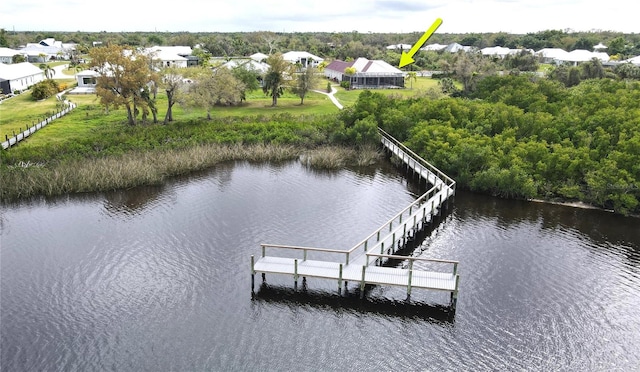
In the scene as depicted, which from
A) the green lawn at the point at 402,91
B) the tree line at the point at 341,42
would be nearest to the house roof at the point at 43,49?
the tree line at the point at 341,42

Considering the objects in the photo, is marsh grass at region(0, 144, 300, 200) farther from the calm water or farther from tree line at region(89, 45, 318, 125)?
tree line at region(89, 45, 318, 125)

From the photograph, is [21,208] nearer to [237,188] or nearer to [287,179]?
[237,188]

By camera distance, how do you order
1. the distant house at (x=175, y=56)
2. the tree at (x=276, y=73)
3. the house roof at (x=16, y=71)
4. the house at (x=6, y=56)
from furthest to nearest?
the house at (x=6, y=56), the distant house at (x=175, y=56), the house roof at (x=16, y=71), the tree at (x=276, y=73)

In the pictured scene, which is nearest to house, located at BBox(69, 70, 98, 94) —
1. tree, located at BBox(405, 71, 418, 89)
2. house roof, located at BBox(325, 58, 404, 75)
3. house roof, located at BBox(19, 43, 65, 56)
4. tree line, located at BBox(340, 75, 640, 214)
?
house roof, located at BBox(325, 58, 404, 75)

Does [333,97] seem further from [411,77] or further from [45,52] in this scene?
[45,52]

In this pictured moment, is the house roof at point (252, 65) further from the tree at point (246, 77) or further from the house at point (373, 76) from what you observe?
the house at point (373, 76)

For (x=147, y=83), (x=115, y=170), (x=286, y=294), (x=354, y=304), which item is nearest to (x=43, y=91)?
(x=147, y=83)

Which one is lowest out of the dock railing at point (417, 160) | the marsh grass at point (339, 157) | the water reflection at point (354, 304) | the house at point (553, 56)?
the water reflection at point (354, 304)

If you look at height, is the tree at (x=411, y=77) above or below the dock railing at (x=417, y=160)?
above

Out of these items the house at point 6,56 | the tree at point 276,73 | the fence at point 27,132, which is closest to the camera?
the fence at point 27,132
